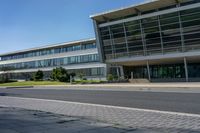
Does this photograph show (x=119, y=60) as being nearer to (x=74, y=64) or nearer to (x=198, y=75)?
(x=198, y=75)

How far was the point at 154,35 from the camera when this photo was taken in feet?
168

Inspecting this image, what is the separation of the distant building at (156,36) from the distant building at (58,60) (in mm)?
19636

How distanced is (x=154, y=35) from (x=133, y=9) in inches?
222

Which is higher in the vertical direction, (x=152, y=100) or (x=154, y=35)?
(x=154, y=35)

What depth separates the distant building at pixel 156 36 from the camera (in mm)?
46750

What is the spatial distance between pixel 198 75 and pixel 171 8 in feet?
51.3

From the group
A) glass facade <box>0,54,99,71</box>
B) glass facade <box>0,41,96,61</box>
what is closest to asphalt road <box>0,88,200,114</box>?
glass facade <box>0,54,99,71</box>

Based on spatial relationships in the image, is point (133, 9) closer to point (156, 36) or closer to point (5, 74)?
point (156, 36)

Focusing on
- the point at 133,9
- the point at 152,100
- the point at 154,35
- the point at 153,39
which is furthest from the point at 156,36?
the point at 152,100

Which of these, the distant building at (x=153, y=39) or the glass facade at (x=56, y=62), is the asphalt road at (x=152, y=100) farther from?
the glass facade at (x=56, y=62)

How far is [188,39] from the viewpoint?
46.9 m

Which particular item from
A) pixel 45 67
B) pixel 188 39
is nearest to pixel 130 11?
pixel 188 39

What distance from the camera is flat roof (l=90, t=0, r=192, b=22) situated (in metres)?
47.8

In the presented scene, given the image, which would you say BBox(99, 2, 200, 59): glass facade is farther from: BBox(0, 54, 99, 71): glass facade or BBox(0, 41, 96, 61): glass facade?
BBox(0, 41, 96, 61): glass facade
